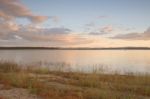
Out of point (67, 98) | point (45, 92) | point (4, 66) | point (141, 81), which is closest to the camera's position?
point (67, 98)

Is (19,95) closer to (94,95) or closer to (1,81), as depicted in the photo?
(94,95)

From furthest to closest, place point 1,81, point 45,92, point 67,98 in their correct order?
point 1,81 → point 45,92 → point 67,98

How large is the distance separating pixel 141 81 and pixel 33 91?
25.5ft

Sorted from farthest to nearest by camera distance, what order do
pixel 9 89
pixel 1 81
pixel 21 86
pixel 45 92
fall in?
pixel 1 81 < pixel 21 86 < pixel 9 89 < pixel 45 92

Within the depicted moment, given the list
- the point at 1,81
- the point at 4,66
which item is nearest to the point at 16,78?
the point at 1,81

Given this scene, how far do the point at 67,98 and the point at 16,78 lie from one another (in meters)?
4.54

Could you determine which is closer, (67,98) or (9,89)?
(67,98)

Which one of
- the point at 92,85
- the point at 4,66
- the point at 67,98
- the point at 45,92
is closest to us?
the point at 67,98

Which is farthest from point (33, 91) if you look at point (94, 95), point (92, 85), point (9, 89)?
point (92, 85)

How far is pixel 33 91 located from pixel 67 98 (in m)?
1.62

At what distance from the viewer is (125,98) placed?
9.67m

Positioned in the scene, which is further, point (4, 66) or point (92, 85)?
point (4, 66)

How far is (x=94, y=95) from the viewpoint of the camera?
10.3 m

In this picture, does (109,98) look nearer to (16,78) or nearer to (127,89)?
(127,89)
